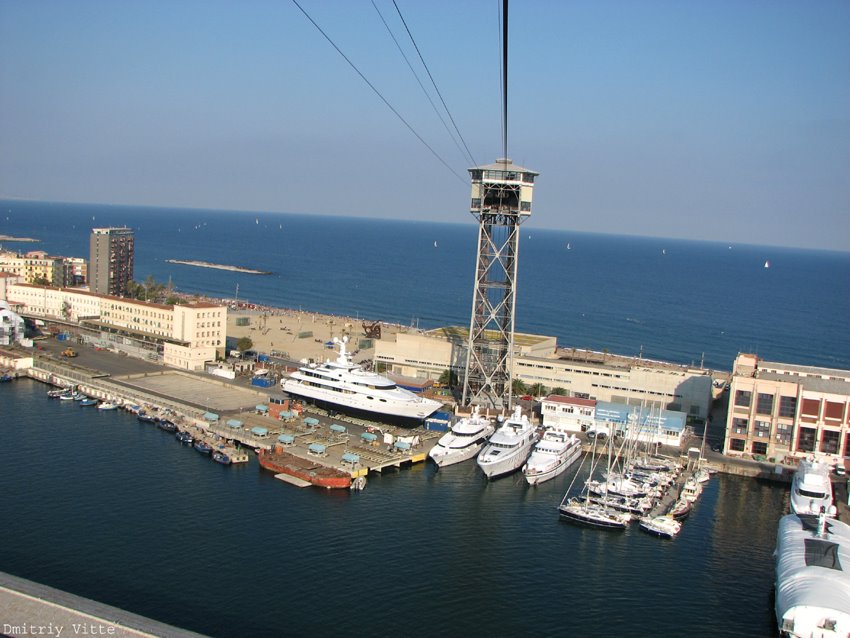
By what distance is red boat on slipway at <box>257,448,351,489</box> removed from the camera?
1998 cm

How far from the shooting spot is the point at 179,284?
7050cm

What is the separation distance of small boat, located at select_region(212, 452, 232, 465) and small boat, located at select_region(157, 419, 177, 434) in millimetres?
3084

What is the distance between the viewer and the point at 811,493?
1997cm

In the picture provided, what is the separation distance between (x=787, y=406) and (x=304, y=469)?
15.3 m

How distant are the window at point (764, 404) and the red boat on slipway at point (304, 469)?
13.5m

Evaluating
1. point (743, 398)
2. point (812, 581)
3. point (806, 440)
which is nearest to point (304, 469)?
point (812, 581)

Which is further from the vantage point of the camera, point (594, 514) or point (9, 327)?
point (9, 327)

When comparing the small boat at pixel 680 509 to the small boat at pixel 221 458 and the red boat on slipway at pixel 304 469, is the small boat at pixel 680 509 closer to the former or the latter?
the red boat on slipway at pixel 304 469

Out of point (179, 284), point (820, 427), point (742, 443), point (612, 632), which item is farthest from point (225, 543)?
point (179, 284)

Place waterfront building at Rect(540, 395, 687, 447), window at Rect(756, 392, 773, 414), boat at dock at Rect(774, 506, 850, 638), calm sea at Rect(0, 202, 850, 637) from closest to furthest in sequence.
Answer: boat at dock at Rect(774, 506, 850, 638), calm sea at Rect(0, 202, 850, 637), window at Rect(756, 392, 773, 414), waterfront building at Rect(540, 395, 687, 447)

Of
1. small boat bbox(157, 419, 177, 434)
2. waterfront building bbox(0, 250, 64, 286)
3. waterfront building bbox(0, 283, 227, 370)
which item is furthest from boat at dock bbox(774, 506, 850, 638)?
waterfront building bbox(0, 250, 64, 286)

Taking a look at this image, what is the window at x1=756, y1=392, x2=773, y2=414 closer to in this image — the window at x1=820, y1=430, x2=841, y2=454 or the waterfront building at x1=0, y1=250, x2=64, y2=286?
the window at x1=820, y1=430, x2=841, y2=454

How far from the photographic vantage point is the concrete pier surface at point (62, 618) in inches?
416

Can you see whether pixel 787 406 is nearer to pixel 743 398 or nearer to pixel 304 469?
pixel 743 398
